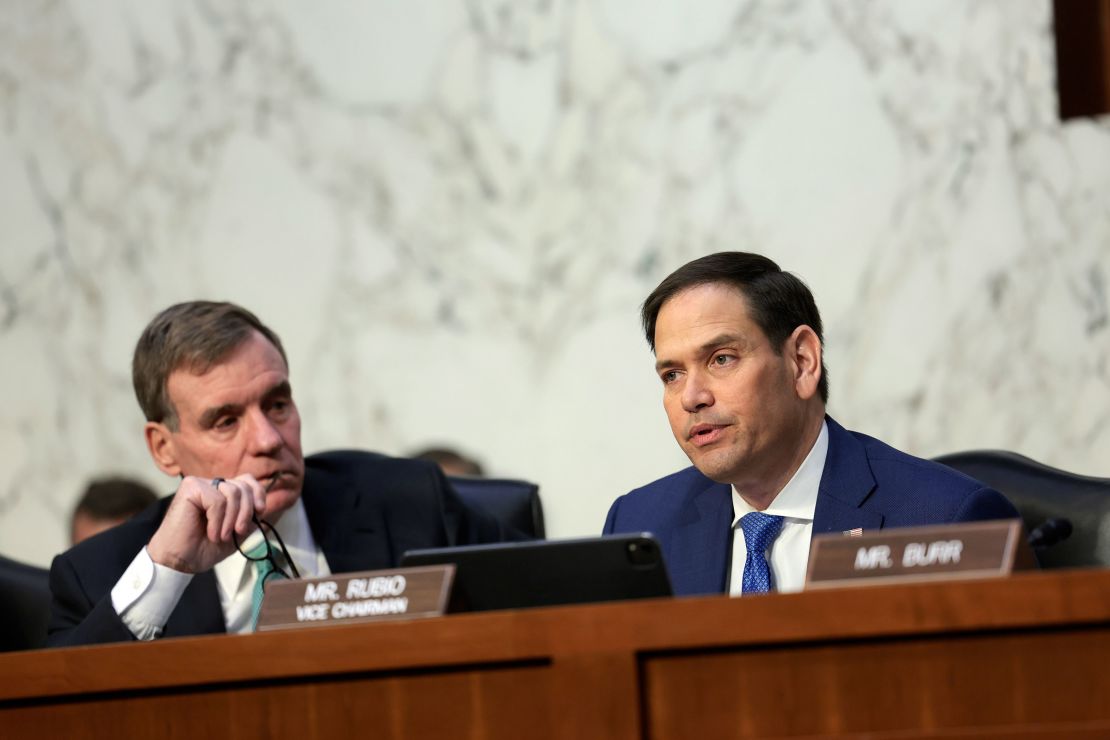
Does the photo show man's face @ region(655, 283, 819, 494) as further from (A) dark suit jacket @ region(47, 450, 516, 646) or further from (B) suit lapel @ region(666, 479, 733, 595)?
(A) dark suit jacket @ region(47, 450, 516, 646)

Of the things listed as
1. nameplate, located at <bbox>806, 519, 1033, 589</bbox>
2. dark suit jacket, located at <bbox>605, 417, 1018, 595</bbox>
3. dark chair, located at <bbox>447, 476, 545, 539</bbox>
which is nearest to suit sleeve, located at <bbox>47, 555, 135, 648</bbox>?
dark chair, located at <bbox>447, 476, 545, 539</bbox>

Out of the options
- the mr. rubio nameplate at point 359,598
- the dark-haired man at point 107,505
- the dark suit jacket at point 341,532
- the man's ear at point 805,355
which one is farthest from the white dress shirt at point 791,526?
the dark-haired man at point 107,505

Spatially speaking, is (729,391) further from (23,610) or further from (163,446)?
(23,610)

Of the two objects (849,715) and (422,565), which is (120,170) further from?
(849,715)

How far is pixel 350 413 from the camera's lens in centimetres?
440

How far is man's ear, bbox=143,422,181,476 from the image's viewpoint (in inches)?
120

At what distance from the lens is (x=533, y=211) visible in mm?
4328

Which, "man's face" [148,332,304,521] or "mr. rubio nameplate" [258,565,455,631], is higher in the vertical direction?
"man's face" [148,332,304,521]

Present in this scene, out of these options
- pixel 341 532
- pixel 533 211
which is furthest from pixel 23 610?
pixel 533 211

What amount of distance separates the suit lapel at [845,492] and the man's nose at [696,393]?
0.82 feet

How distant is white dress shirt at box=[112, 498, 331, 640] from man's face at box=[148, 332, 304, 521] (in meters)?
0.12

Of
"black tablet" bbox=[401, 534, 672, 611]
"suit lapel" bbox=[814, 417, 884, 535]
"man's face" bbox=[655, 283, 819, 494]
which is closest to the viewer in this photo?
"black tablet" bbox=[401, 534, 672, 611]

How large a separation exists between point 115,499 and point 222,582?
1.55 m

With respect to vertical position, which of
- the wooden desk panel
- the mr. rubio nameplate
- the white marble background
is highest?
the white marble background
